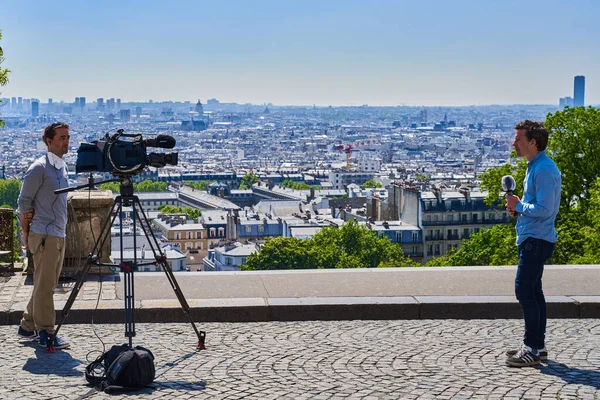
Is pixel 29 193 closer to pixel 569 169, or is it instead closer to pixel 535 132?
pixel 535 132

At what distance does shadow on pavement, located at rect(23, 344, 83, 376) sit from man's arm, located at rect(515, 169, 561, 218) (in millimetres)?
3077

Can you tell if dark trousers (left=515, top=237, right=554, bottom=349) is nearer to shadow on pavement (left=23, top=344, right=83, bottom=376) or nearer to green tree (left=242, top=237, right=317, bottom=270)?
shadow on pavement (left=23, top=344, right=83, bottom=376)

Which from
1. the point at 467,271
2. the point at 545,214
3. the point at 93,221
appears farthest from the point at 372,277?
the point at 545,214

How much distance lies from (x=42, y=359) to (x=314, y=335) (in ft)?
6.84

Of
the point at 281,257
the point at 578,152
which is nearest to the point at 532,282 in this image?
the point at 578,152

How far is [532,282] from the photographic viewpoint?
24.2 ft

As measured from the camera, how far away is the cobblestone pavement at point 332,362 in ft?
21.9

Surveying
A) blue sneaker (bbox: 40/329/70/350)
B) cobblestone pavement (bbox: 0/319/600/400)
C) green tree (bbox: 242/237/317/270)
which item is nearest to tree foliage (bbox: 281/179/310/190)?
green tree (bbox: 242/237/317/270)

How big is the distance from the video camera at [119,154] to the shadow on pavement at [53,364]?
1.31 m

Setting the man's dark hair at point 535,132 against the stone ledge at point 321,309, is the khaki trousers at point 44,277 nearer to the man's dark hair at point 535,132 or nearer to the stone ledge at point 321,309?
the stone ledge at point 321,309

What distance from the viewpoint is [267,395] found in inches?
259

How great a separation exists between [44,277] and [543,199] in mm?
3595

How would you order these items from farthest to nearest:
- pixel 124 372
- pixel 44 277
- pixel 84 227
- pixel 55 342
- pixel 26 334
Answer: pixel 84 227 < pixel 26 334 < pixel 44 277 < pixel 55 342 < pixel 124 372

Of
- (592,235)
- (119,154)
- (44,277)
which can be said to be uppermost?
(119,154)
